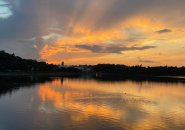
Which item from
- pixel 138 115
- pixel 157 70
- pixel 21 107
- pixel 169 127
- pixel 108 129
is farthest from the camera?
pixel 157 70

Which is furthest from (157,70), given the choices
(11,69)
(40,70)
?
(11,69)

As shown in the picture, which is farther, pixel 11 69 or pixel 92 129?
pixel 11 69

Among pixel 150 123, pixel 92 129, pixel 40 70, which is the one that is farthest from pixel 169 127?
pixel 40 70

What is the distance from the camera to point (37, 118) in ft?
76.7

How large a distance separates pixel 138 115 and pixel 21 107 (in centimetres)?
1116

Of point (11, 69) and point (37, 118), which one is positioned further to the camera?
point (11, 69)

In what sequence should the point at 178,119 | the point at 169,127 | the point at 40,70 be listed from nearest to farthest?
the point at 169,127
the point at 178,119
the point at 40,70

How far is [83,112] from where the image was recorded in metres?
26.7

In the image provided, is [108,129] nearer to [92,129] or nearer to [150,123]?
[92,129]

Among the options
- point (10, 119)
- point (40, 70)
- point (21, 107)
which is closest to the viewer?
point (10, 119)

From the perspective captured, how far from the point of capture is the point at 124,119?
78.6ft

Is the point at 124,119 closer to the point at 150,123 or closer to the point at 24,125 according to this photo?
the point at 150,123

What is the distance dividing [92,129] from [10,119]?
21.9 feet

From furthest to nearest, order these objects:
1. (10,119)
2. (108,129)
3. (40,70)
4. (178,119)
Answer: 1. (40,70)
2. (178,119)
3. (10,119)
4. (108,129)
